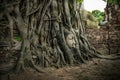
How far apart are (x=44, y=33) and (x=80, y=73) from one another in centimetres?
163

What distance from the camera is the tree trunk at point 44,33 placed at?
5660mm

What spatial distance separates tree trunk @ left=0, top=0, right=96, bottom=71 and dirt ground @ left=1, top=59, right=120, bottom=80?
30 centimetres

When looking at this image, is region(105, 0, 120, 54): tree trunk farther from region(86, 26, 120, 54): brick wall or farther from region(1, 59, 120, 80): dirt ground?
region(1, 59, 120, 80): dirt ground

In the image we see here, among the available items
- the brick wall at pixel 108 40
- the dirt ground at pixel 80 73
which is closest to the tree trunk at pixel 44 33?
the dirt ground at pixel 80 73

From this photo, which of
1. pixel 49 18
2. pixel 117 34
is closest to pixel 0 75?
pixel 49 18

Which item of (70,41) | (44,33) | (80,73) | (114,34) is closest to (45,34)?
(44,33)

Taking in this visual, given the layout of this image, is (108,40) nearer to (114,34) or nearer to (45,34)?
(114,34)

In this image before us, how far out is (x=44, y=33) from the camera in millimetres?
6031

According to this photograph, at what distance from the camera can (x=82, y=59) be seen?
6.11 metres

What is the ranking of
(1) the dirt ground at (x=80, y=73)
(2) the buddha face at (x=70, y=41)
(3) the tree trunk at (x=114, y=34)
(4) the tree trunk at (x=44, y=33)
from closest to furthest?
(1) the dirt ground at (x=80, y=73)
(4) the tree trunk at (x=44, y=33)
(2) the buddha face at (x=70, y=41)
(3) the tree trunk at (x=114, y=34)

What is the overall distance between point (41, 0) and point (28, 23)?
839mm

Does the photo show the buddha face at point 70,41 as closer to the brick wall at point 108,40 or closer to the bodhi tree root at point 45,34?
the bodhi tree root at point 45,34

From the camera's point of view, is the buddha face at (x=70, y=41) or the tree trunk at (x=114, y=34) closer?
the buddha face at (x=70, y=41)

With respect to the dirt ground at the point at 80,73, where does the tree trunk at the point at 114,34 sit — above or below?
above
